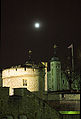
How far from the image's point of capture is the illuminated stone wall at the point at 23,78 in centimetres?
4694

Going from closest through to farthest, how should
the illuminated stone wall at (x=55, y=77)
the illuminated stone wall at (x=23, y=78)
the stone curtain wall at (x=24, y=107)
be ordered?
the stone curtain wall at (x=24, y=107)
the illuminated stone wall at (x=23, y=78)
the illuminated stone wall at (x=55, y=77)

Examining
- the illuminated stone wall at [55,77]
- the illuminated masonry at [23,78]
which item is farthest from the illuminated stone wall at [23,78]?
the illuminated stone wall at [55,77]

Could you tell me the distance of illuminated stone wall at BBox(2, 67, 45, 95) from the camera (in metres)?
46.9

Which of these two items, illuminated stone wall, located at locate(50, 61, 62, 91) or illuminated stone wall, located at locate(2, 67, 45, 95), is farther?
illuminated stone wall, located at locate(50, 61, 62, 91)

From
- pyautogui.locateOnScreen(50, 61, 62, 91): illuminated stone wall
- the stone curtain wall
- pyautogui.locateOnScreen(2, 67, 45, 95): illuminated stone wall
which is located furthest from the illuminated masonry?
pyautogui.locateOnScreen(50, 61, 62, 91): illuminated stone wall

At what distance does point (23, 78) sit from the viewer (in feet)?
155

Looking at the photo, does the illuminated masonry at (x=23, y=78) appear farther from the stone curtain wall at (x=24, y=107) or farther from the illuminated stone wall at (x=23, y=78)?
the stone curtain wall at (x=24, y=107)

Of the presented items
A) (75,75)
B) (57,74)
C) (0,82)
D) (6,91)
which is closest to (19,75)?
(0,82)

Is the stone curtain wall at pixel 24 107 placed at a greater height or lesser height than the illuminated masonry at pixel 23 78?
lesser

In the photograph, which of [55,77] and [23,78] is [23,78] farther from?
[55,77]

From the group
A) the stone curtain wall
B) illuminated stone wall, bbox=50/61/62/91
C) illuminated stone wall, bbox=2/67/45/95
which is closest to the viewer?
the stone curtain wall

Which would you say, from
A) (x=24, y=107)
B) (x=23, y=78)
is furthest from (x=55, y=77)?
(x=24, y=107)

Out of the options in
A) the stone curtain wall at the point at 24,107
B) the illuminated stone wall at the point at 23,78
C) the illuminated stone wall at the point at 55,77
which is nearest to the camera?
the stone curtain wall at the point at 24,107

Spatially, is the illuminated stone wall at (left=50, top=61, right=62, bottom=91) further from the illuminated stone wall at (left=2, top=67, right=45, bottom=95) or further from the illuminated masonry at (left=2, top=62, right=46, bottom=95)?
the illuminated stone wall at (left=2, top=67, right=45, bottom=95)
